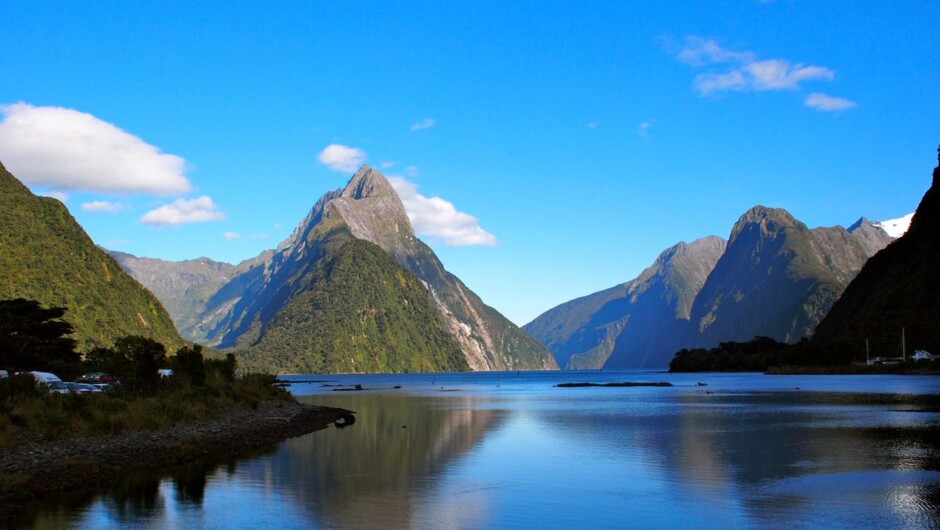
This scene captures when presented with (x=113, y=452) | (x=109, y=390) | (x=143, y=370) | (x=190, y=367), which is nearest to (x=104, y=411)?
(x=113, y=452)

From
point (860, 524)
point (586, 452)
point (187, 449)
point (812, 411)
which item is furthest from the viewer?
point (812, 411)

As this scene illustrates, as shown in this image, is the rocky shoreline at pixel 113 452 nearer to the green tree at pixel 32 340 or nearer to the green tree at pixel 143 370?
the green tree at pixel 143 370

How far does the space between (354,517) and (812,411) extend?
2355 inches

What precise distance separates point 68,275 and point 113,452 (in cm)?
12969

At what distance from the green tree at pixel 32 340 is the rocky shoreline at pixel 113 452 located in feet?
91.1

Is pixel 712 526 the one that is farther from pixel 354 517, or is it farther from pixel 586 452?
pixel 586 452

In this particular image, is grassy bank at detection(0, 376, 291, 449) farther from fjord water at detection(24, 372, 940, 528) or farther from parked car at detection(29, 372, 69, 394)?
fjord water at detection(24, 372, 940, 528)

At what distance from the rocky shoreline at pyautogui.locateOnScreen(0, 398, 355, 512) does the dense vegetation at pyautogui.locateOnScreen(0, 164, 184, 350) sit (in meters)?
87.3

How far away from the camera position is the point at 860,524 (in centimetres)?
2430

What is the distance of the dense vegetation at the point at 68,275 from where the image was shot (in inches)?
5399

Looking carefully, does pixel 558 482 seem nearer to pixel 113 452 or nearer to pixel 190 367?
pixel 113 452

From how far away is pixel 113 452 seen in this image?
120ft

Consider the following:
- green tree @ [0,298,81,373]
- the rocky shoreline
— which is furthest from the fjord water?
green tree @ [0,298,81,373]

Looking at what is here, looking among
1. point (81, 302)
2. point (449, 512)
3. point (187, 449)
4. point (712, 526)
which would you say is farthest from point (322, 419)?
point (81, 302)
